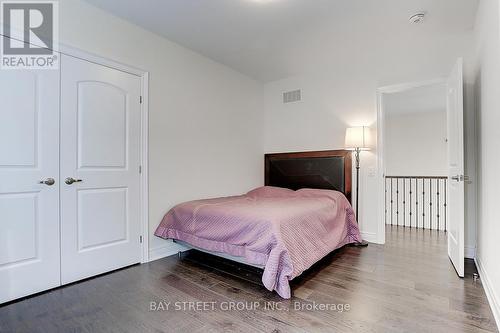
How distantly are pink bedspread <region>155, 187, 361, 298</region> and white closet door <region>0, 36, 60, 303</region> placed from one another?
104 centimetres

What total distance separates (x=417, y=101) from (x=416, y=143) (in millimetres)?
1524

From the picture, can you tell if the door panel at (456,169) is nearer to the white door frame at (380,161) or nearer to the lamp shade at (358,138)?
the white door frame at (380,161)

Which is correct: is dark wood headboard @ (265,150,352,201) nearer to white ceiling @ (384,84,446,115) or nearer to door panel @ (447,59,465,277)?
door panel @ (447,59,465,277)

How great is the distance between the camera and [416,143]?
635cm

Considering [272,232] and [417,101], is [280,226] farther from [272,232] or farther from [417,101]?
[417,101]

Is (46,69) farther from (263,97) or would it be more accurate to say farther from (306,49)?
(263,97)

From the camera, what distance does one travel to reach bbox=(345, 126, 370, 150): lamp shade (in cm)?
353

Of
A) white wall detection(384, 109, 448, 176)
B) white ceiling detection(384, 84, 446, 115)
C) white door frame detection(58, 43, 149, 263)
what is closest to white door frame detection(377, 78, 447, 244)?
white ceiling detection(384, 84, 446, 115)

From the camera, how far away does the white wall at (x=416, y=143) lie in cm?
607

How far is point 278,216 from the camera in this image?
2.33m

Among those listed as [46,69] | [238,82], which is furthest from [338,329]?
[238,82]

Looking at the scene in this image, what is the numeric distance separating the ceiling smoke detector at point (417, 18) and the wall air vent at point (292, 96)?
187 centimetres

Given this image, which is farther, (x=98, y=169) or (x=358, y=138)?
(x=358, y=138)

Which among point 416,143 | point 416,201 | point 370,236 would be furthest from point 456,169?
point 416,143
